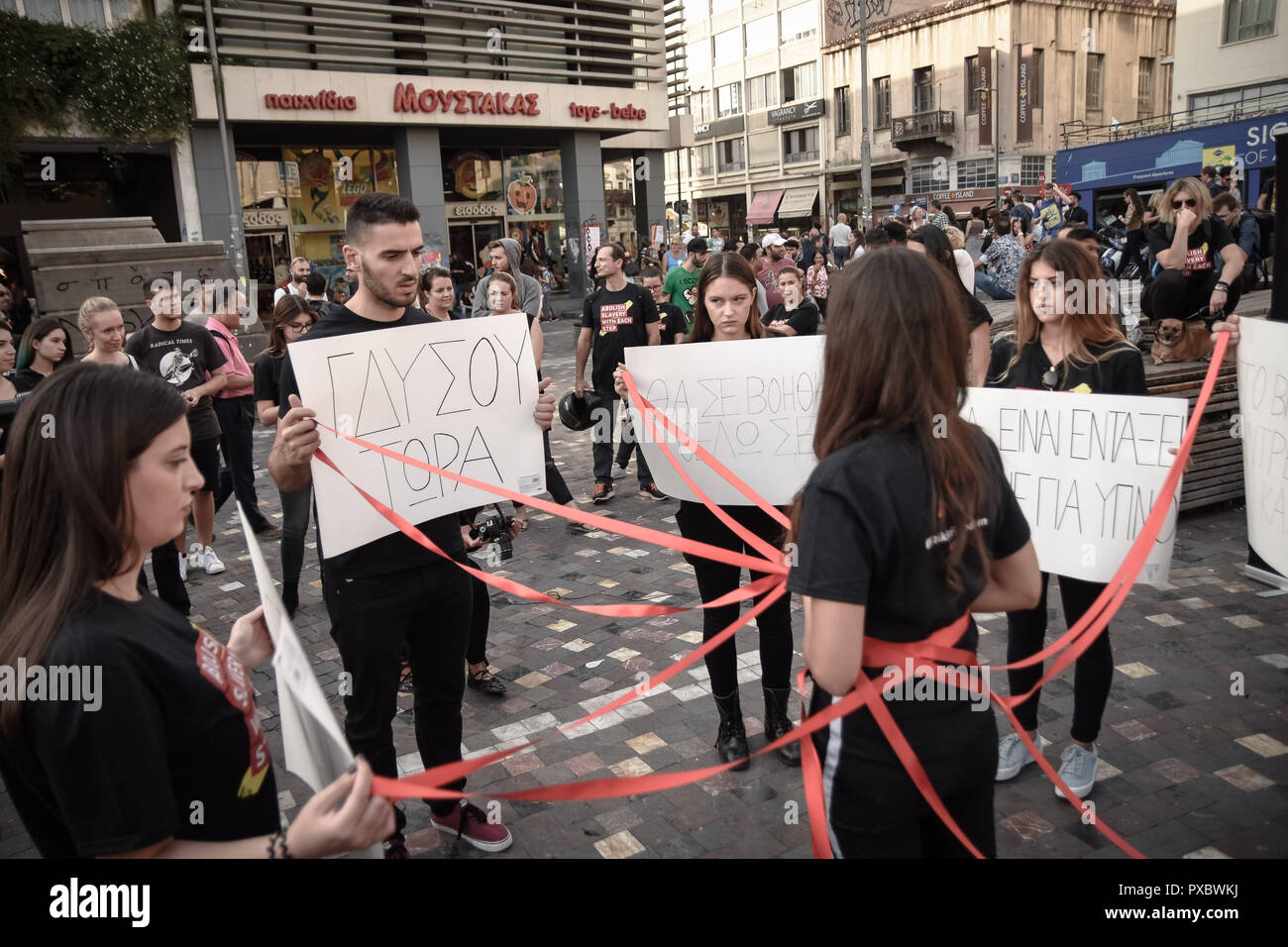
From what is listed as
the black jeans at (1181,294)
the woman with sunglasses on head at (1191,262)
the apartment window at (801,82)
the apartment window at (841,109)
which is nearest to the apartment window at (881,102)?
the apartment window at (841,109)

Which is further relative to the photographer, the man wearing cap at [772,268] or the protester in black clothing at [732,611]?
the man wearing cap at [772,268]

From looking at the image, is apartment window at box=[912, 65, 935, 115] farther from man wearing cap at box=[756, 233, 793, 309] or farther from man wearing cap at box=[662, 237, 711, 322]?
man wearing cap at box=[662, 237, 711, 322]

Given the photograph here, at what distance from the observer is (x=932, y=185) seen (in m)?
41.6

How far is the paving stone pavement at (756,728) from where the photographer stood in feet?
10.3

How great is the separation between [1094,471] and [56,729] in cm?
312

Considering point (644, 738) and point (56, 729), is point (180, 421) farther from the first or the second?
point (644, 738)

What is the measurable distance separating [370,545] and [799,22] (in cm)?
5208

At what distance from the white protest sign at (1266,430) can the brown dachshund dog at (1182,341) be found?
425cm

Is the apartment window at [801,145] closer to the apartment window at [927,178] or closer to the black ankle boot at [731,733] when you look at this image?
the apartment window at [927,178]

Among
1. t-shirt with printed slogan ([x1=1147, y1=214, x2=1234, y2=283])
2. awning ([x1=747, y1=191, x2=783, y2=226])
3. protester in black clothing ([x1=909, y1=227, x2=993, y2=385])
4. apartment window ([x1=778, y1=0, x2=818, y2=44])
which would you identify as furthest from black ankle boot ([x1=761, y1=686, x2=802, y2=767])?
apartment window ([x1=778, y1=0, x2=818, y2=44])

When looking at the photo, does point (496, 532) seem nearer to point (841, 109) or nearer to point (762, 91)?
point (841, 109)

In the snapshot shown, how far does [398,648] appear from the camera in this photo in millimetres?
2910

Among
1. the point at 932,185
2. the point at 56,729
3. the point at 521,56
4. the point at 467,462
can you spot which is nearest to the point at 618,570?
the point at 467,462

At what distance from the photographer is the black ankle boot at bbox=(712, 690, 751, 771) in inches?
142
